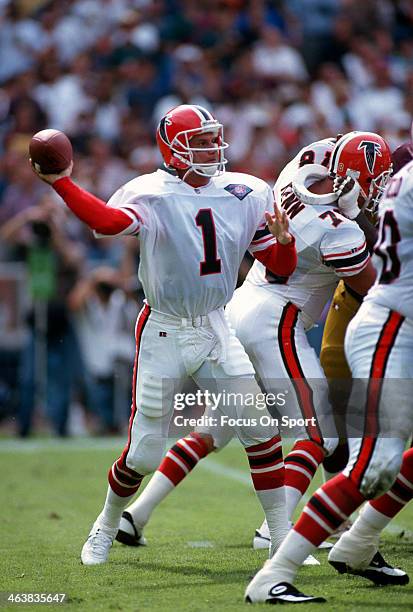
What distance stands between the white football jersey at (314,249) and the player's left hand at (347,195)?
5 centimetres

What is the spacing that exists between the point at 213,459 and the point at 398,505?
4752 millimetres

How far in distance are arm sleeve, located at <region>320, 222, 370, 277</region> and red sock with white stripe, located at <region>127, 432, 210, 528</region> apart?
119 centimetres

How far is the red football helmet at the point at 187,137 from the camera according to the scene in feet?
15.6

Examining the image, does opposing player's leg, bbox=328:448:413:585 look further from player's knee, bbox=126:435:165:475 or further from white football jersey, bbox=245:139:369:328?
white football jersey, bbox=245:139:369:328

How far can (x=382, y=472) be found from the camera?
12.3 ft

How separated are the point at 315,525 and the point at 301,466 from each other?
1.14m

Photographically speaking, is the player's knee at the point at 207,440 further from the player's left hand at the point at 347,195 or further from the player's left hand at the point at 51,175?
the player's left hand at the point at 51,175

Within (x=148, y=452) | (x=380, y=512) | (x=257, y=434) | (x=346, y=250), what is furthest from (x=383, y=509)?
(x=346, y=250)

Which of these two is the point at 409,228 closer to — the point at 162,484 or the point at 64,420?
the point at 162,484

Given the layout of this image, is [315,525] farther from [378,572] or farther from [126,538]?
[126,538]

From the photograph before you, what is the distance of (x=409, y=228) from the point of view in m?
3.87

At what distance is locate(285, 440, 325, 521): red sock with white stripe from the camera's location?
195 inches

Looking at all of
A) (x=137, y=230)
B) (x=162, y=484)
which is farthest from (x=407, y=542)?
(x=137, y=230)

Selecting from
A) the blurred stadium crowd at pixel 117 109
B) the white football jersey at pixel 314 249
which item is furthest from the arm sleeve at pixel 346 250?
the blurred stadium crowd at pixel 117 109
